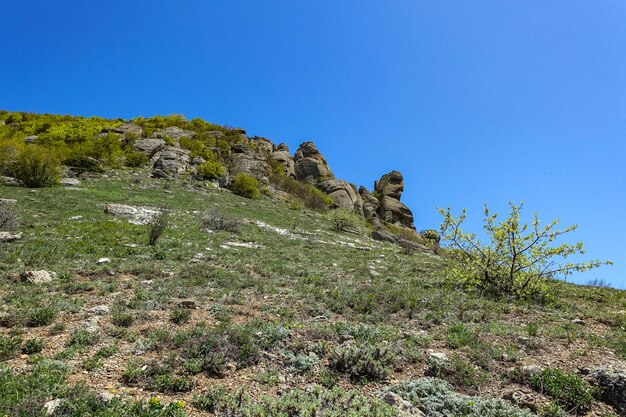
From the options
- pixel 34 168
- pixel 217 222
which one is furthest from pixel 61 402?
pixel 34 168

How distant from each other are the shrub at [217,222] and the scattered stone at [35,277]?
12189 mm

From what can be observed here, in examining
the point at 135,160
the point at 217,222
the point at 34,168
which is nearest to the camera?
the point at 217,222

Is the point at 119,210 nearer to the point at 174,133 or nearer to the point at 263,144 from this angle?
the point at 174,133

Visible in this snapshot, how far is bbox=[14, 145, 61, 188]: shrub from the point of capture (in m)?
27.5

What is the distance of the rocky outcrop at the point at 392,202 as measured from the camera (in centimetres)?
7012

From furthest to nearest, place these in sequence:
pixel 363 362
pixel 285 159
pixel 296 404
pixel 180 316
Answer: pixel 285 159
pixel 180 316
pixel 363 362
pixel 296 404

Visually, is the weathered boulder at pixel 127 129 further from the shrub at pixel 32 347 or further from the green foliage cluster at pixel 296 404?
the green foliage cluster at pixel 296 404

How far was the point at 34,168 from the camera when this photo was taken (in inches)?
1089

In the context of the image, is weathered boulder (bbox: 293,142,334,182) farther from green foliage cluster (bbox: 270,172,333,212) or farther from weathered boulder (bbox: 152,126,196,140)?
weathered boulder (bbox: 152,126,196,140)

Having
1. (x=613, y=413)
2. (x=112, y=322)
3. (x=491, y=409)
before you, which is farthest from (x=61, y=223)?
(x=613, y=413)

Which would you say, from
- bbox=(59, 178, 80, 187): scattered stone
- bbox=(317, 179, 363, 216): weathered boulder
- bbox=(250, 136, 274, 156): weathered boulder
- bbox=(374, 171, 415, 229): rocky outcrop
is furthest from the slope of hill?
bbox=(374, 171, 415, 229): rocky outcrop

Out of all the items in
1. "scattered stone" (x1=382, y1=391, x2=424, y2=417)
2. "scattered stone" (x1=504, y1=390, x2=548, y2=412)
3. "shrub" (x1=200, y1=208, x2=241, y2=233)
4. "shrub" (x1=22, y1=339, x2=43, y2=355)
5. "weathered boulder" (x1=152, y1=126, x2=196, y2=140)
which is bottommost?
"shrub" (x1=22, y1=339, x2=43, y2=355)

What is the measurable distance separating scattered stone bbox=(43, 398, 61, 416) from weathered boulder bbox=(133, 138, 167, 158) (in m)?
45.5

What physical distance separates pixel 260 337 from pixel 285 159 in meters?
59.9
